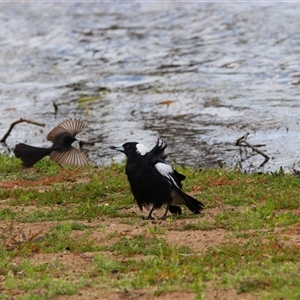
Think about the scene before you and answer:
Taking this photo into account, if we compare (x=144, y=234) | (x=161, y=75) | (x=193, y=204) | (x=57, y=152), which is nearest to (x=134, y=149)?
(x=193, y=204)

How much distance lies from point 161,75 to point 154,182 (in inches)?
486

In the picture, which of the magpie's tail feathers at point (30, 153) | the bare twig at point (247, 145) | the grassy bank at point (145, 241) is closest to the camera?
the grassy bank at point (145, 241)

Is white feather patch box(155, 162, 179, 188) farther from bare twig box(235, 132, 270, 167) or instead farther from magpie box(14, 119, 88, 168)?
bare twig box(235, 132, 270, 167)

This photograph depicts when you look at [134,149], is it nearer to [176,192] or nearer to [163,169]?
[163,169]

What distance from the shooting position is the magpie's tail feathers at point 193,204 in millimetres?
9766

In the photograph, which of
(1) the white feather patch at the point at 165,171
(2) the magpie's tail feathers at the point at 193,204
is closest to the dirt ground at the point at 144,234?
(2) the magpie's tail feathers at the point at 193,204

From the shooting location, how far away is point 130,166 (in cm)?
977

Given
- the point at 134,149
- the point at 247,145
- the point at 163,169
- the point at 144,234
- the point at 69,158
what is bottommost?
the point at 247,145

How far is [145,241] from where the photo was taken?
8.35 meters

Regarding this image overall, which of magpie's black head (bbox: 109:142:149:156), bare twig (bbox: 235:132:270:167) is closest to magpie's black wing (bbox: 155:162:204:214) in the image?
magpie's black head (bbox: 109:142:149:156)

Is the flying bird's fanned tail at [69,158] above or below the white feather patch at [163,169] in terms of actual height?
below

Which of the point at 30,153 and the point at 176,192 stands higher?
the point at 176,192

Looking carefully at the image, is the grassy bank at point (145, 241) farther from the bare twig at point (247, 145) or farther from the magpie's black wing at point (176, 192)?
the bare twig at point (247, 145)

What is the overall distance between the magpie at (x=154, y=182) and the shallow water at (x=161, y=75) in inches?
157
